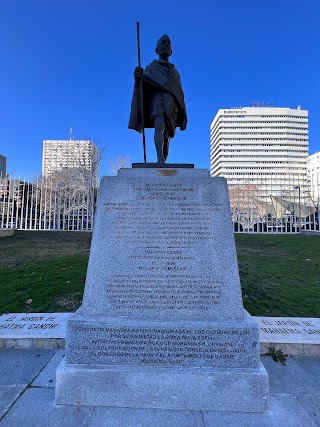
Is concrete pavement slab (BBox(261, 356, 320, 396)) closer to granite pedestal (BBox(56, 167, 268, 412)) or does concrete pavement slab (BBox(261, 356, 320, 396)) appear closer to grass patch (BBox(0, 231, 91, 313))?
granite pedestal (BBox(56, 167, 268, 412))

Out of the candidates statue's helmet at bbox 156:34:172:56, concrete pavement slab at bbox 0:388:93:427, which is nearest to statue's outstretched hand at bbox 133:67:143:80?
statue's helmet at bbox 156:34:172:56

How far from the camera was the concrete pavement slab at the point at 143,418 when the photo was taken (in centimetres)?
213

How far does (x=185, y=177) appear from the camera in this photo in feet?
11.3

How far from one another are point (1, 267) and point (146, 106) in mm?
6378

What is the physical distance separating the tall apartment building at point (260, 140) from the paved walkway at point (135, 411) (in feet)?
378

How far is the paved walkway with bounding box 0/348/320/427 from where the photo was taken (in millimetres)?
2156

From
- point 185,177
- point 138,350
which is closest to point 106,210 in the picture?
point 185,177

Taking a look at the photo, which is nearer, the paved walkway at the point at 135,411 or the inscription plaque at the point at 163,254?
the paved walkway at the point at 135,411

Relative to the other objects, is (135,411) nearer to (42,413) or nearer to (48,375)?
(42,413)

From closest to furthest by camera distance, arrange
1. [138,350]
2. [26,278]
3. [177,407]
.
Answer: [177,407] < [138,350] < [26,278]

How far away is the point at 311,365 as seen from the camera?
312cm

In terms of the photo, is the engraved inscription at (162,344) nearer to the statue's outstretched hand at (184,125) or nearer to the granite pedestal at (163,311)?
the granite pedestal at (163,311)

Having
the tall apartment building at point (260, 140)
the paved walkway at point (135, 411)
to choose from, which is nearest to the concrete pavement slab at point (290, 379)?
the paved walkway at point (135, 411)

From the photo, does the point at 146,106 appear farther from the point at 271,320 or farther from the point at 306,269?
the point at 306,269
